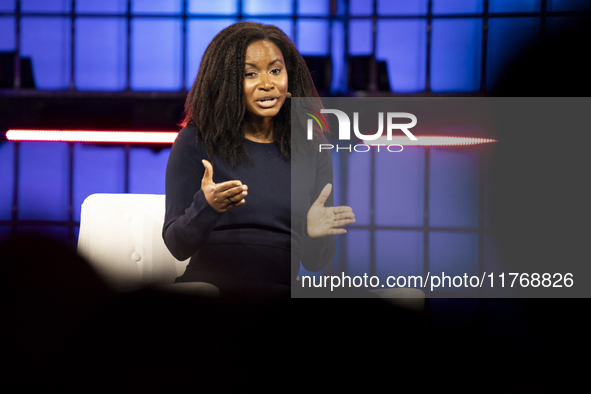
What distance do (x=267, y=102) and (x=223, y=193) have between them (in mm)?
302

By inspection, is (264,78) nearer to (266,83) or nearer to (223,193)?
(266,83)

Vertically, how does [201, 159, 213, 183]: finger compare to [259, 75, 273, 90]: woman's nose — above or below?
below

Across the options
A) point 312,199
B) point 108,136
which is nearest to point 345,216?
point 312,199

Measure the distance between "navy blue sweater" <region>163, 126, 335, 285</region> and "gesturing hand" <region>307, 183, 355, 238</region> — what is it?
4 centimetres

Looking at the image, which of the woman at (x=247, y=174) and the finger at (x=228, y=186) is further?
the woman at (x=247, y=174)

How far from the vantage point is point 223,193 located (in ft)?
2.64

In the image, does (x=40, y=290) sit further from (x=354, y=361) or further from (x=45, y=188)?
(x=45, y=188)

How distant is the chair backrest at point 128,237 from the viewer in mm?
1176

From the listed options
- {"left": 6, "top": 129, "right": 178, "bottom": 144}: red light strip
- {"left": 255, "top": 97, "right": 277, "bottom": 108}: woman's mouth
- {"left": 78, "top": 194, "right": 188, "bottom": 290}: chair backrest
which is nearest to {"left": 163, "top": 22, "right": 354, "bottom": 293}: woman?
{"left": 255, "top": 97, "right": 277, "bottom": 108}: woman's mouth

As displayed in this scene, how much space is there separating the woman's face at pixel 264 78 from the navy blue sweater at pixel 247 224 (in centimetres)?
11

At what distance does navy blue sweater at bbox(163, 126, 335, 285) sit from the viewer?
0.95 metres

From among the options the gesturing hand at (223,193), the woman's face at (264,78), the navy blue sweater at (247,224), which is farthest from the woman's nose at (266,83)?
the gesturing hand at (223,193)

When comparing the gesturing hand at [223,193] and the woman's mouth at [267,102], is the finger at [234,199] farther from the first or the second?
the woman's mouth at [267,102]

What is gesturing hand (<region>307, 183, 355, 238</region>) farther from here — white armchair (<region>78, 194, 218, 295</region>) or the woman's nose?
white armchair (<region>78, 194, 218, 295</region>)
